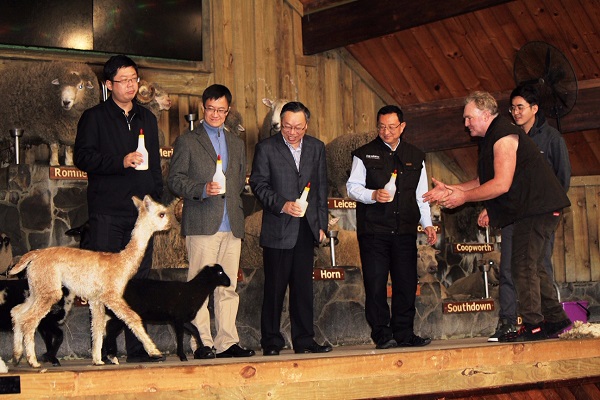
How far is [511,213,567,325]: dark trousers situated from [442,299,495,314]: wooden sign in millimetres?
2327

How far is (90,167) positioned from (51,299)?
77cm

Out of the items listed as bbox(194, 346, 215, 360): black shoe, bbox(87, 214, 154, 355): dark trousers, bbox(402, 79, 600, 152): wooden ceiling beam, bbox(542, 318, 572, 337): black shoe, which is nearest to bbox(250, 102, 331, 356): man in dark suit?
bbox(194, 346, 215, 360): black shoe

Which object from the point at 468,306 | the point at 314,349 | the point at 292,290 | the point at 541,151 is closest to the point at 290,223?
the point at 292,290

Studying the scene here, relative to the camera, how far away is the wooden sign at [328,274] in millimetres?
7598

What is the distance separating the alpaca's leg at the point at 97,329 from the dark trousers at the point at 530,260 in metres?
2.47

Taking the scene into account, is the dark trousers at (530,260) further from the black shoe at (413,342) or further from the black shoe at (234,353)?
the black shoe at (234,353)

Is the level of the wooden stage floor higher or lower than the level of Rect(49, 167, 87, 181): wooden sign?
lower

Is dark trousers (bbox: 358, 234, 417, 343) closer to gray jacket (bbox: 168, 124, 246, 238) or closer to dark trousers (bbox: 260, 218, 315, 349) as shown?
dark trousers (bbox: 260, 218, 315, 349)

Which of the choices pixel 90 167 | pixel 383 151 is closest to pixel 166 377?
pixel 90 167

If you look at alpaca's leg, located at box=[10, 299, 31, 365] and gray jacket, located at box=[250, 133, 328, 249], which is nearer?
alpaca's leg, located at box=[10, 299, 31, 365]

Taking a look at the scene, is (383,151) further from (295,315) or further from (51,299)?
(51,299)

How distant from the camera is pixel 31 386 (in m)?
4.03

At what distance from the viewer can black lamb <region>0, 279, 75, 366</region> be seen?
17.4 feet

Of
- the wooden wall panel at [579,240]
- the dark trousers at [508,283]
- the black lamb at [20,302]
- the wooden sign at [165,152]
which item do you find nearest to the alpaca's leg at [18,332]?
the black lamb at [20,302]
